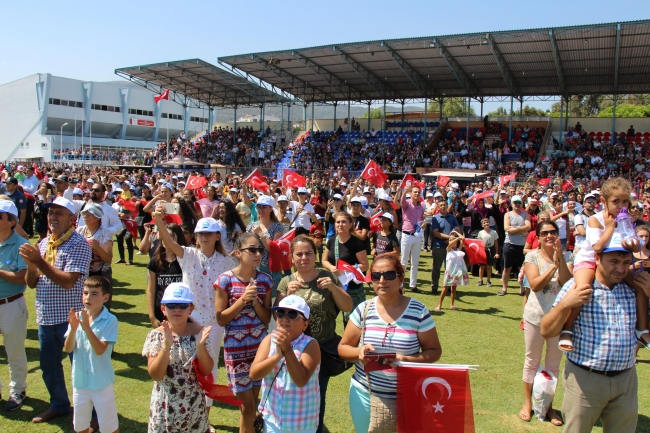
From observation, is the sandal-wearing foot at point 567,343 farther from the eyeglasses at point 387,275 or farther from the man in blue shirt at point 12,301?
the man in blue shirt at point 12,301

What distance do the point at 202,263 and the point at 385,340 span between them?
6.74 feet

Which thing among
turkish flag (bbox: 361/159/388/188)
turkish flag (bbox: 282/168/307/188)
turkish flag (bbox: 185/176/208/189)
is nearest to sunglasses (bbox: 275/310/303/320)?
turkish flag (bbox: 361/159/388/188)

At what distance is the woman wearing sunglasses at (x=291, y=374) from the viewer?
310 cm

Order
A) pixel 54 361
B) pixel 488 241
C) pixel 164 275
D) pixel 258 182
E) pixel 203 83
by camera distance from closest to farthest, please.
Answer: pixel 54 361
pixel 164 275
pixel 488 241
pixel 258 182
pixel 203 83

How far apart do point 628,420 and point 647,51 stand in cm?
2577

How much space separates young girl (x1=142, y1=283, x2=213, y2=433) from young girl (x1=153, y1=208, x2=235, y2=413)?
1054 mm

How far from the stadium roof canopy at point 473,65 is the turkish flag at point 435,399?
75.4 feet

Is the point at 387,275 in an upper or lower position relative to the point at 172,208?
lower

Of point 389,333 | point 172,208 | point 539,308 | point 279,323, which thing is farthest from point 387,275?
point 172,208

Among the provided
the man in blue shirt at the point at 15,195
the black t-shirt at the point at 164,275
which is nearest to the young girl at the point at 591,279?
the black t-shirt at the point at 164,275

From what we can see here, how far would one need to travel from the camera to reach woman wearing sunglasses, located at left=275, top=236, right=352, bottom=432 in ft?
12.5

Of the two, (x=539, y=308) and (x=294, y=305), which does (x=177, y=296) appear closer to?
(x=294, y=305)

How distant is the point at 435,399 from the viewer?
3088 millimetres

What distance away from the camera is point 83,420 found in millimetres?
3793
